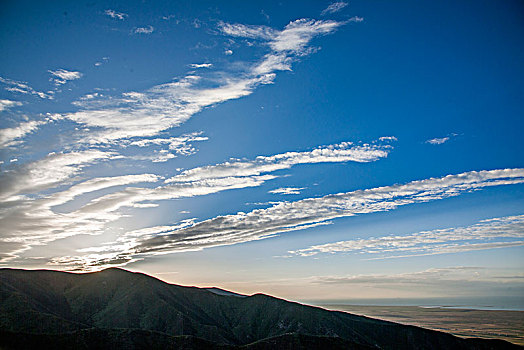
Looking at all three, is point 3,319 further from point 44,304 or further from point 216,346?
point 216,346

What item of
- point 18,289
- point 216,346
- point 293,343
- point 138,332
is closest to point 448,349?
point 293,343

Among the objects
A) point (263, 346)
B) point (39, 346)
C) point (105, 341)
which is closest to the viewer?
point (39, 346)

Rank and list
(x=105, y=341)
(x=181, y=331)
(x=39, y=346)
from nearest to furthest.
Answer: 1. (x=39, y=346)
2. (x=105, y=341)
3. (x=181, y=331)

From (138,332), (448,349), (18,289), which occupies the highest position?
(18,289)

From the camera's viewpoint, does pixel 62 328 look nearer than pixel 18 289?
Yes

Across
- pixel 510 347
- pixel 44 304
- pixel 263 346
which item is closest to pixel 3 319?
pixel 44 304

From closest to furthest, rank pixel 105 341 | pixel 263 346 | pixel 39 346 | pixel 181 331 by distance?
1. pixel 39 346
2. pixel 105 341
3. pixel 263 346
4. pixel 181 331

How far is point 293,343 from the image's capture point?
506 ft

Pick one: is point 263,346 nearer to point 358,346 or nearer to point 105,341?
point 358,346

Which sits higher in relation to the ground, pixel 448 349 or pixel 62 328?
pixel 62 328

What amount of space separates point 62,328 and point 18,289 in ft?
220

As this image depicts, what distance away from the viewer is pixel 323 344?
156 m

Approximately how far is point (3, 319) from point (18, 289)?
152ft

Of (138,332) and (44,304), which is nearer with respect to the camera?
(138,332)
